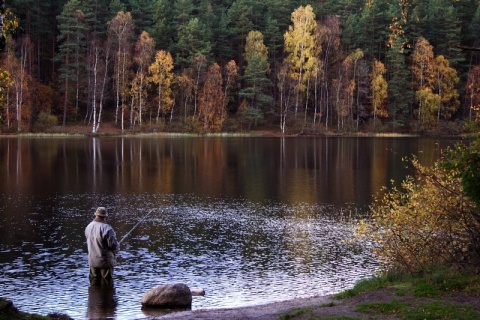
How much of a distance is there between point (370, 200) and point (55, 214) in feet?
51.0

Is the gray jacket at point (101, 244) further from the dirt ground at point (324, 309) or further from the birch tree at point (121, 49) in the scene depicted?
the birch tree at point (121, 49)

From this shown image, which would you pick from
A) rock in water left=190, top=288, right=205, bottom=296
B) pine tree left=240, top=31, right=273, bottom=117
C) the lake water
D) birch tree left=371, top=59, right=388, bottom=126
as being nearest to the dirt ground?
the lake water

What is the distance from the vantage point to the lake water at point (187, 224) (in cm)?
1570

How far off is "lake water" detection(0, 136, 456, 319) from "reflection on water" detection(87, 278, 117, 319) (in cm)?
5

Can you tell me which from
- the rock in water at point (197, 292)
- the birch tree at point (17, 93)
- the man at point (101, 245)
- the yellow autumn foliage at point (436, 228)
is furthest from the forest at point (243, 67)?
the yellow autumn foliage at point (436, 228)

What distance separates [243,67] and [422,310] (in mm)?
79645

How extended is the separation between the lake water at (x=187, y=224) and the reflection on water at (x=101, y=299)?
5 centimetres

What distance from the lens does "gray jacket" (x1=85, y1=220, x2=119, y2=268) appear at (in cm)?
1509

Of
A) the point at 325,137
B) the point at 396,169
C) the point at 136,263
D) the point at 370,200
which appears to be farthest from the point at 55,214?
the point at 325,137

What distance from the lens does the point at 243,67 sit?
3445 inches

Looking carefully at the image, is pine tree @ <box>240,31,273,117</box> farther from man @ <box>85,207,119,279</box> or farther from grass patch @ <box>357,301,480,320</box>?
grass patch @ <box>357,301,480,320</box>

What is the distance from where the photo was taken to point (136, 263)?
18.2 meters

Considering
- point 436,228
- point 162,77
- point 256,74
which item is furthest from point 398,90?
point 436,228

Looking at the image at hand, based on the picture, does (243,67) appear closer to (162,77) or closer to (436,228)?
(162,77)
